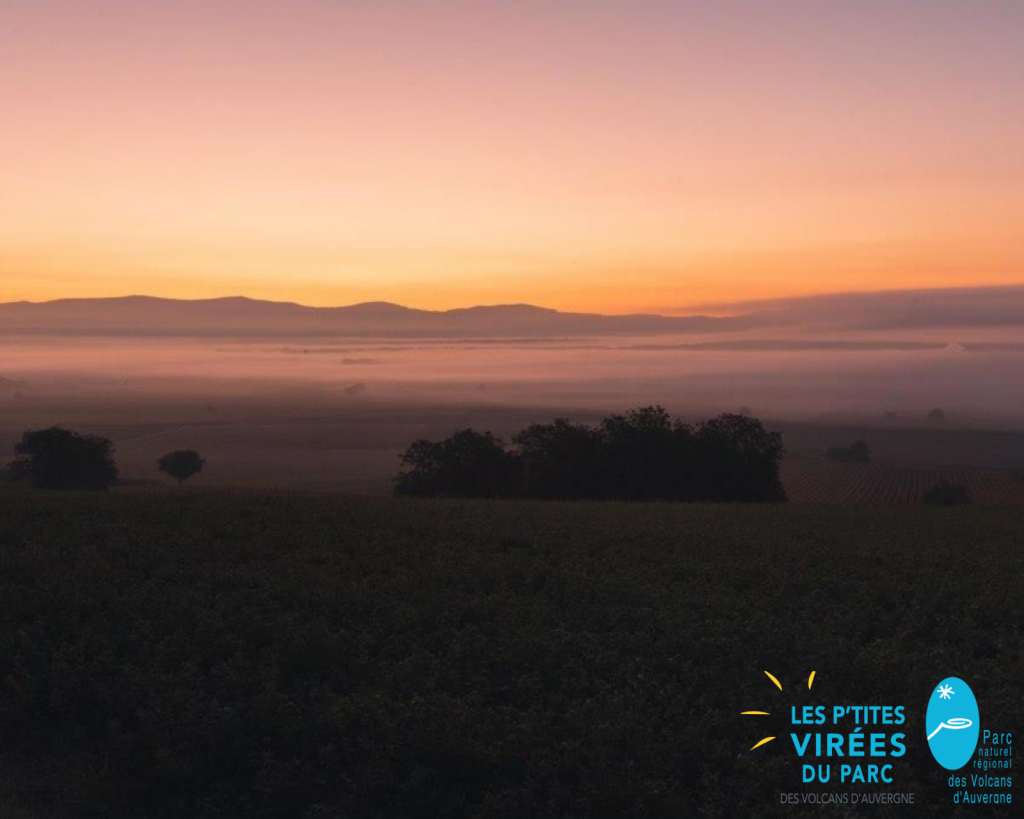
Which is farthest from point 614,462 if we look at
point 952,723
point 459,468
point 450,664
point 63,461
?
point 63,461

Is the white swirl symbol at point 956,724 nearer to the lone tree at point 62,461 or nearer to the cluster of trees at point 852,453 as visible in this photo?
the lone tree at point 62,461

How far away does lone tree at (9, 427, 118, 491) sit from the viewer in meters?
50.3

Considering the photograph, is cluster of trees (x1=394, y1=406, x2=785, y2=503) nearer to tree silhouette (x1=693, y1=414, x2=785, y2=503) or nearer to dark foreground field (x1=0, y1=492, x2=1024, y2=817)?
tree silhouette (x1=693, y1=414, x2=785, y2=503)

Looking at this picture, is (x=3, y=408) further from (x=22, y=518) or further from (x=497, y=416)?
(x=22, y=518)

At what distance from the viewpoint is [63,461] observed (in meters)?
50.9

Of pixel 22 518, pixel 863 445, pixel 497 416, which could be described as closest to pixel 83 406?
pixel 497 416

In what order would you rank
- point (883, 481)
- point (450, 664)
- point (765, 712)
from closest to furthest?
point (765, 712), point (450, 664), point (883, 481)

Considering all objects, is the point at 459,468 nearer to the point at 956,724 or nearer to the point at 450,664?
the point at 450,664

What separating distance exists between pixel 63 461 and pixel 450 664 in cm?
4694

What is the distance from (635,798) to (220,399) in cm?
17909

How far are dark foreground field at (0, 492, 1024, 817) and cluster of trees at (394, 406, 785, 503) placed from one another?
73.2 feet

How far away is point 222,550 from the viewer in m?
16.5

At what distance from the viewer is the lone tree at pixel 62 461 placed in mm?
50281

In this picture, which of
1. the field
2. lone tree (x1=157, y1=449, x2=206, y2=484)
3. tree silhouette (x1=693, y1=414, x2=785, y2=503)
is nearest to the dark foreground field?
tree silhouette (x1=693, y1=414, x2=785, y2=503)
